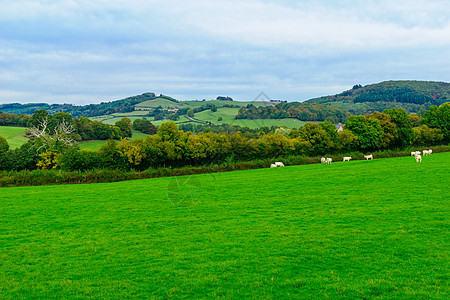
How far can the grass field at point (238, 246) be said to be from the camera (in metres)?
9.07

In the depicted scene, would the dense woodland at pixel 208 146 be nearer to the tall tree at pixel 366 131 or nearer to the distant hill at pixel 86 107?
the tall tree at pixel 366 131

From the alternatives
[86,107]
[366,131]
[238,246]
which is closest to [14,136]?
[86,107]

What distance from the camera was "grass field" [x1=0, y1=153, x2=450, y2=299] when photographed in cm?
907

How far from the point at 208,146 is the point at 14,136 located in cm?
6540

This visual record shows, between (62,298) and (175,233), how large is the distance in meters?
6.35

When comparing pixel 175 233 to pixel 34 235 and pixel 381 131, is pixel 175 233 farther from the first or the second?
pixel 381 131

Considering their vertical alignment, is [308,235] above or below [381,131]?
below

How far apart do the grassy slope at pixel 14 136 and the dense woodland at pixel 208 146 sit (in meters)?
20.8

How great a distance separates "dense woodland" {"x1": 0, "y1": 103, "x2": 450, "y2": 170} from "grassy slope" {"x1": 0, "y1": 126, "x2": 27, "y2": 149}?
20.8 m

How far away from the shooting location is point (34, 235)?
605 inches

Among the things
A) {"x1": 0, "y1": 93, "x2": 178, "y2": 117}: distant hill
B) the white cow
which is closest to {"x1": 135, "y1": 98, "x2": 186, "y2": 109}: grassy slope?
{"x1": 0, "y1": 93, "x2": 178, "y2": 117}: distant hill

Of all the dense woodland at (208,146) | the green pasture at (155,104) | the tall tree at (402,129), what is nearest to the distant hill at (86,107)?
the green pasture at (155,104)

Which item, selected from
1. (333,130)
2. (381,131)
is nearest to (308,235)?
(333,130)

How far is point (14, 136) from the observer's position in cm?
8300
